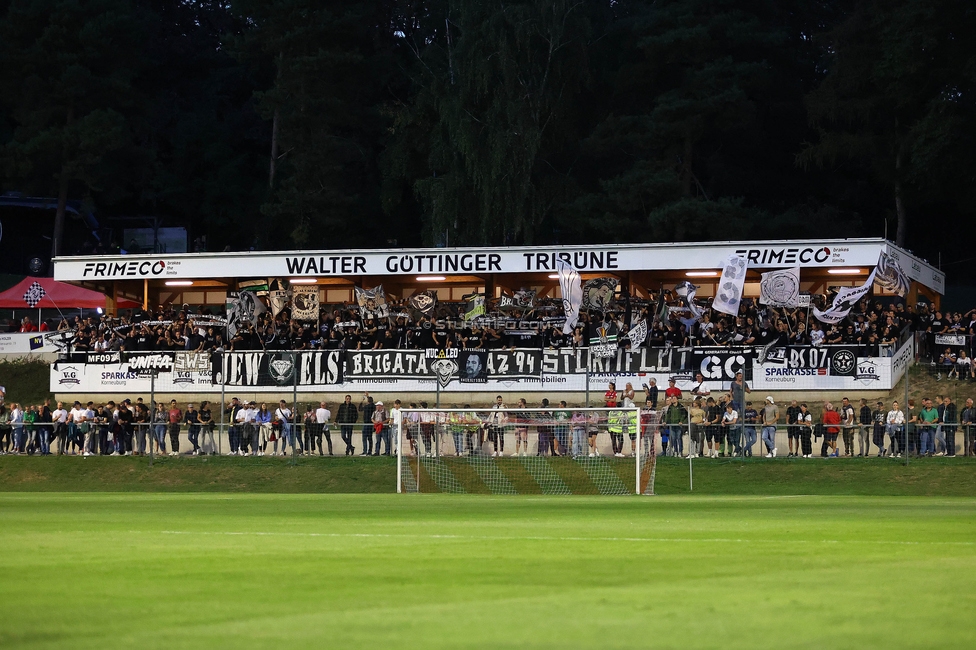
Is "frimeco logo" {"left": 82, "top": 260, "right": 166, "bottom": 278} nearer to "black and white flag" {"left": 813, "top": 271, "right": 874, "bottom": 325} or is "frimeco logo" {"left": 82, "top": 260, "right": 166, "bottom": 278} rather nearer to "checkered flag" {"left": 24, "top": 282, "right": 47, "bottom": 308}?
"checkered flag" {"left": 24, "top": 282, "right": 47, "bottom": 308}

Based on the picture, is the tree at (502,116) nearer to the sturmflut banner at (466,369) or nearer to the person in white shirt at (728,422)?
the sturmflut banner at (466,369)

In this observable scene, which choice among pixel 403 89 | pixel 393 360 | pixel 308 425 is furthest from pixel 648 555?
pixel 403 89

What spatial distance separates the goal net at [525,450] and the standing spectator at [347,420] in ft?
4.94

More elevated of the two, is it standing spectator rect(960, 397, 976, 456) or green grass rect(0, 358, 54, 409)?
green grass rect(0, 358, 54, 409)

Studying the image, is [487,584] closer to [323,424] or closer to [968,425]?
[968,425]

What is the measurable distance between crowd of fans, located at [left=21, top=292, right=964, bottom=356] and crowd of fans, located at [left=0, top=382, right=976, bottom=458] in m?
5.09

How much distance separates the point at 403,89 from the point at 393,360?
35619 millimetres

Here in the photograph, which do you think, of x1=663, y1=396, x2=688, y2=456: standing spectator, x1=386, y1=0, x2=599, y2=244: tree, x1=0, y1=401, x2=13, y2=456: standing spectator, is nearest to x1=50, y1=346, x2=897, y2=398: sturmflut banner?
x1=0, y1=401, x2=13, y2=456: standing spectator

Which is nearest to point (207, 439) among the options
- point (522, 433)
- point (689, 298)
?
point (522, 433)

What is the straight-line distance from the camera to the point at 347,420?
30.2m

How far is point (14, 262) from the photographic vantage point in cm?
6706

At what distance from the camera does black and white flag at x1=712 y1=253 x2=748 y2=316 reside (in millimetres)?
33906

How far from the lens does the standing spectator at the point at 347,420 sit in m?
29.4

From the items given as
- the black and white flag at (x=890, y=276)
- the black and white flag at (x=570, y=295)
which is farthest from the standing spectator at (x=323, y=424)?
the black and white flag at (x=890, y=276)
